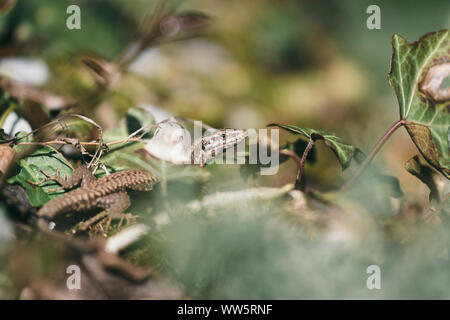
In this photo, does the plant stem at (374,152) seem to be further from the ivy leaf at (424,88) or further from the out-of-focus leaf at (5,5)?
the out-of-focus leaf at (5,5)

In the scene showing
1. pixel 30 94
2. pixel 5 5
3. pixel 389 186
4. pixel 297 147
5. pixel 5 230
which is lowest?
pixel 5 230

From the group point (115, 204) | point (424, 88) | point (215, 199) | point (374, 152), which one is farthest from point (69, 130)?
point (424, 88)

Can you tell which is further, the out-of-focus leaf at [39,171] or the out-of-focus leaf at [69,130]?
the out-of-focus leaf at [69,130]

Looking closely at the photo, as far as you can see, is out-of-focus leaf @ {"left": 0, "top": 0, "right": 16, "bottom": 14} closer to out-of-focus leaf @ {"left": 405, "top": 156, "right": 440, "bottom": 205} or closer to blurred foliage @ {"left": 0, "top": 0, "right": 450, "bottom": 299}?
blurred foliage @ {"left": 0, "top": 0, "right": 450, "bottom": 299}

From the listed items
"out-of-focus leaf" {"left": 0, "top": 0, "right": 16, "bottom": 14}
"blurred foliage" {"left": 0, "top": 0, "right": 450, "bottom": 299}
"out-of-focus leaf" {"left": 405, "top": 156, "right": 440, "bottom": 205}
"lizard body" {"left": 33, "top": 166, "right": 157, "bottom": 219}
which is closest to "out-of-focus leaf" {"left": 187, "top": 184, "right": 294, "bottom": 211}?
"blurred foliage" {"left": 0, "top": 0, "right": 450, "bottom": 299}

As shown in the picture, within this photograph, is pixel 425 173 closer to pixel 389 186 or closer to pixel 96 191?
pixel 389 186

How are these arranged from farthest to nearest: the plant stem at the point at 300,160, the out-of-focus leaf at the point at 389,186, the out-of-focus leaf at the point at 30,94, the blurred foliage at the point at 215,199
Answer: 1. the out-of-focus leaf at the point at 30,94
2. the out-of-focus leaf at the point at 389,186
3. the plant stem at the point at 300,160
4. the blurred foliage at the point at 215,199

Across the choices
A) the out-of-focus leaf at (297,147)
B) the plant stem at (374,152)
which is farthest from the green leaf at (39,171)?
the plant stem at (374,152)
